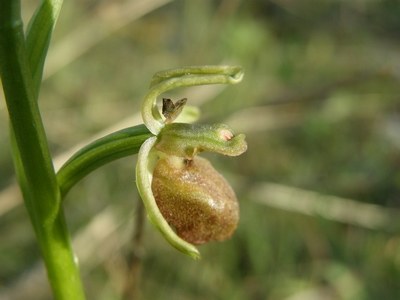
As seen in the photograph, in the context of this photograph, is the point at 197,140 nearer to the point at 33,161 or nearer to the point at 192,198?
the point at 192,198

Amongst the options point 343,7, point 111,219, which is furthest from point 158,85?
point 343,7

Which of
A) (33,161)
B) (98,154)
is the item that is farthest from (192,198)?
(33,161)

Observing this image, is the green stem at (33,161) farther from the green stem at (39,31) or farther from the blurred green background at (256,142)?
the blurred green background at (256,142)

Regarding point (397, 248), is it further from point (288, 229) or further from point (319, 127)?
point (319, 127)

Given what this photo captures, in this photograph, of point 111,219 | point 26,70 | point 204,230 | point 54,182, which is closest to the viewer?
point 26,70

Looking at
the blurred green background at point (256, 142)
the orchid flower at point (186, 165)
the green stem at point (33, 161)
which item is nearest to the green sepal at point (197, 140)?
the orchid flower at point (186, 165)

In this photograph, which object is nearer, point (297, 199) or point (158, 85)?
point (158, 85)
